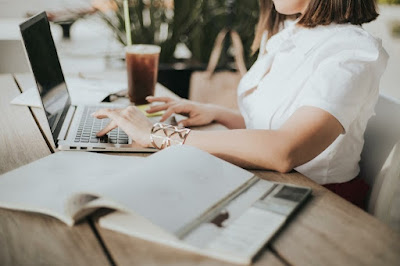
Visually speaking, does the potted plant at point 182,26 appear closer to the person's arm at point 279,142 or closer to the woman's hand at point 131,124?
the woman's hand at point 131,124

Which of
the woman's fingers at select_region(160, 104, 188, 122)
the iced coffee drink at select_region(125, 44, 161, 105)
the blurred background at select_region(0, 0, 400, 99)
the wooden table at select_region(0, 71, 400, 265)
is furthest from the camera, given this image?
the blurred background at select_region(0, 0, 400, 99)

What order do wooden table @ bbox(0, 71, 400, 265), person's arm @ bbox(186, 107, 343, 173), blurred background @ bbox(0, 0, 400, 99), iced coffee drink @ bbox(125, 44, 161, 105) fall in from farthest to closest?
blurred background @ bbox(0, 0, 400, 99) → iced coffee drink @ bbox(125, 44, 161, 105) → person's arm @ bbox(186, 107, 343, 173) → wooden table @ bbox(0, 71, 400, 265)

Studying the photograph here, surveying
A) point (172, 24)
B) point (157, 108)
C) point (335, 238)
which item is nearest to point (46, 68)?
point (157, 108)

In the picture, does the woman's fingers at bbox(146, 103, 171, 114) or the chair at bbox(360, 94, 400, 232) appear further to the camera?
the woman's fingers at bbox(146, 103, 171, 114)

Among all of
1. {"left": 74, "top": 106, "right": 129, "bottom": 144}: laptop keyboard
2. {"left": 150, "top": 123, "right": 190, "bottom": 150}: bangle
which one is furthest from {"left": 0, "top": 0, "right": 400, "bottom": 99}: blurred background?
{"left": 150, "top": 123, "right": 190, "bottom": 150}: bangle

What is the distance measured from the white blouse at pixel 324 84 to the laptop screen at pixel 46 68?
22.7 inches

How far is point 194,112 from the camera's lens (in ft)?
4.31

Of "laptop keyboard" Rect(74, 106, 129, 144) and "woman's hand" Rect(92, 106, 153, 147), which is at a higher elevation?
"woman's hand" Rect(92, 106, 153, 147)

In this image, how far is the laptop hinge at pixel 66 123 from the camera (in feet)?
3.55

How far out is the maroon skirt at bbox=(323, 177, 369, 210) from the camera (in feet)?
3.95

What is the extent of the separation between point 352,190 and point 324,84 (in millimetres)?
377

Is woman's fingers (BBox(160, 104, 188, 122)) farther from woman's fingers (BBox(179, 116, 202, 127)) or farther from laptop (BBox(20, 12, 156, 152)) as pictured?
laptop (BBox(20, 12, 156, 152))

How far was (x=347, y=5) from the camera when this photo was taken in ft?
3.74

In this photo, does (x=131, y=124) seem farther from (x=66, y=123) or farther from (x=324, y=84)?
(x=324, y=84)
